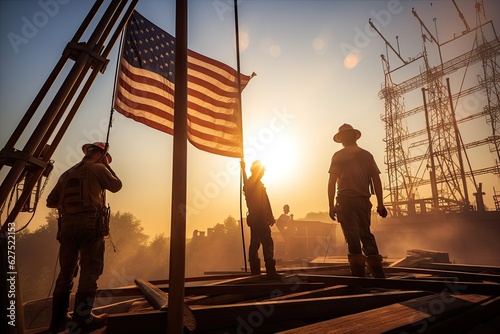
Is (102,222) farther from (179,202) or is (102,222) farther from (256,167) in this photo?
(256,167)

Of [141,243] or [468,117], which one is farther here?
Result: [141,243]

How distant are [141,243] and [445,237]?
59.3 metres

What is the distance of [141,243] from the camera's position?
62469mm

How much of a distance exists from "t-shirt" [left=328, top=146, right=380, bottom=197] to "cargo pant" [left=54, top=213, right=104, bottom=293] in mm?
3352

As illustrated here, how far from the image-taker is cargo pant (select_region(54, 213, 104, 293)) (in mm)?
2818

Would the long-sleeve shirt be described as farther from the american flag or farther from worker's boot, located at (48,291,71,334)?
the american flag

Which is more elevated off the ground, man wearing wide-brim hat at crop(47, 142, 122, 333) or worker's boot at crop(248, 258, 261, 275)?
man wearing wide-brim hat at crop(47, 142, 122, 333)

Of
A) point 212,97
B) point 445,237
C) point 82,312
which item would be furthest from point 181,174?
point 445,237

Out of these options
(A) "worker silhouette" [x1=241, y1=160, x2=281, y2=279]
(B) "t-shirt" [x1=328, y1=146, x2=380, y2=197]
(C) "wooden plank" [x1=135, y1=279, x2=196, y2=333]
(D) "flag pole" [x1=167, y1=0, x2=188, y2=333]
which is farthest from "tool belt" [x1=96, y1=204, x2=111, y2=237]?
(B) "t-shirt" [x1=328, y1=146, x2=380, y2=197]

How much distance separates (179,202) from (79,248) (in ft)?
8.32

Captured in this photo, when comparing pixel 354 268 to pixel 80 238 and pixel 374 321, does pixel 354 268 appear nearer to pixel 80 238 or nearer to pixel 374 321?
pixel 374 321

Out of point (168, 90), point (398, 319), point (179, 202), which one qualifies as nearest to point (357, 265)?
point (398, 319)

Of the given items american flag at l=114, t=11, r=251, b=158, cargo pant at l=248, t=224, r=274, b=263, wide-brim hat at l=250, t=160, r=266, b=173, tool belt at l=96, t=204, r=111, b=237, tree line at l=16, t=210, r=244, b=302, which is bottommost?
tree line at l=16, t=210, r=244, b=302

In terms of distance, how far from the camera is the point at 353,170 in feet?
A: 13.3
